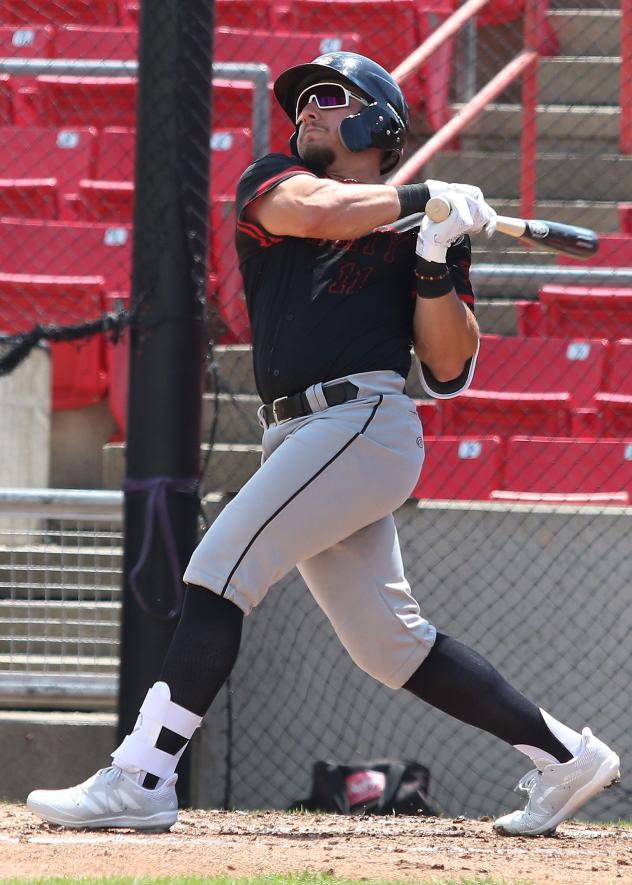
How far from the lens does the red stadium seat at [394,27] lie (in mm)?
7398

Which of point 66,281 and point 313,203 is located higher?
point 313,203

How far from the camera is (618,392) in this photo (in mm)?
5555

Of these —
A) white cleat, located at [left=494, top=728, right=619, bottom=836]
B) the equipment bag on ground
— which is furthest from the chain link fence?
white cleat, located at [left=494, top=728, right=619, bottom=836]

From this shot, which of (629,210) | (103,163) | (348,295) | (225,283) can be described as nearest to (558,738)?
(348,295)

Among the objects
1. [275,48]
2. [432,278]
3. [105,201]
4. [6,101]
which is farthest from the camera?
[6,101]

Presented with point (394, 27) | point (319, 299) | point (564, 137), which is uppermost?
point (394, 27)

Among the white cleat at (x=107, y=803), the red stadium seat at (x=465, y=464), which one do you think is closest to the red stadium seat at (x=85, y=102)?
the red stadium seat at (x=465, y=464)

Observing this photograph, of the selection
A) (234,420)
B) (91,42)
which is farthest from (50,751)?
(91,42)

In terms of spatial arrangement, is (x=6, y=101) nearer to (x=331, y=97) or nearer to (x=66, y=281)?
(x=66, y=281)

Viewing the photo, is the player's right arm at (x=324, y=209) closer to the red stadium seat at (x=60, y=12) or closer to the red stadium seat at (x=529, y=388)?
the red stadium seat at (x=529, y=388)

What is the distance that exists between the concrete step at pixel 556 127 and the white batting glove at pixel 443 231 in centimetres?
498

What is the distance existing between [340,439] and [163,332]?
52.6 inches

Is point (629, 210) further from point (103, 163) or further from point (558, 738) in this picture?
point (558, 738)

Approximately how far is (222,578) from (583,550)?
199 cm
